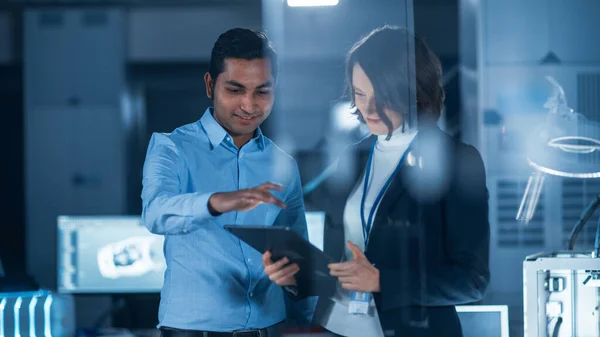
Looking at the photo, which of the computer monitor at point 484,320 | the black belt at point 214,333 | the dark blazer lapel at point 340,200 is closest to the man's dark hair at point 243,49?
the dark blazer lapel at point 340,200

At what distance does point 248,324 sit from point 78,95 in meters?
1.80

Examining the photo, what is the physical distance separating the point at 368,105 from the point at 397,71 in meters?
0.11

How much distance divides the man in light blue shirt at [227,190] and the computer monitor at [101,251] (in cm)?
89

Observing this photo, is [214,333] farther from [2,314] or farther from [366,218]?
[2,314]

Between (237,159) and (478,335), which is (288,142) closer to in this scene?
(237,159)

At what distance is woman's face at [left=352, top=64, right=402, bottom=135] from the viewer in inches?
72.1

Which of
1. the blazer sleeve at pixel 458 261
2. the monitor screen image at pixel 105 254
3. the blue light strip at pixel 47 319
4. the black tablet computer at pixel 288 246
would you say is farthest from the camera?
the monitor screen image at pixel 105 254

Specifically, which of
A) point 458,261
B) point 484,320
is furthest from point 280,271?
point 484,320

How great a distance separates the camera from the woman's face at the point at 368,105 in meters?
1.83

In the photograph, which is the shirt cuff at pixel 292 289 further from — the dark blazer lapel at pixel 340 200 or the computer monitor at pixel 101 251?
the computer monitor at pixel 101 251

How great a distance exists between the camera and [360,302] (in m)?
1.78

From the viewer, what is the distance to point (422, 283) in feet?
5.90

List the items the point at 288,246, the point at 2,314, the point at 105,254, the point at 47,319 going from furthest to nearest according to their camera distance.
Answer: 1. the point at 105,254
2. the point at 47,319
3. the point at 2,314
4. the point at 288,246

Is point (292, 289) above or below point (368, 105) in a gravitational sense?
below
